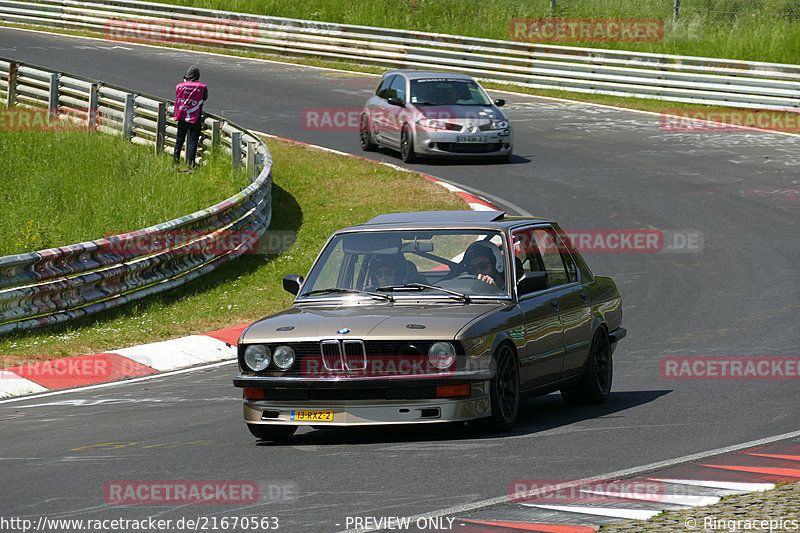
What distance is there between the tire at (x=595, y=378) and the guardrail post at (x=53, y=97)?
18.7 metres

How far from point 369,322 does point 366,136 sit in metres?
17.7

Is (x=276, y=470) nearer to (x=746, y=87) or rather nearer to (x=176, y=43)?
(x=746, y=87)

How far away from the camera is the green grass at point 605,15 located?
109 ft

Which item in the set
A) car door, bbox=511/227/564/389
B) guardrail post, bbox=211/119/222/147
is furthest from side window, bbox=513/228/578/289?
guardrail post, bbox=211/119/222/147

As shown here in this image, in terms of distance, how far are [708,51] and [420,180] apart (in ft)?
48.3

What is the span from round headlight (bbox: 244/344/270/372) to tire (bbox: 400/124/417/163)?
52.4ft

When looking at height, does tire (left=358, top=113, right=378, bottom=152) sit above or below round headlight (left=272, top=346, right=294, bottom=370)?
below

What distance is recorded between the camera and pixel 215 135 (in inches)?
872

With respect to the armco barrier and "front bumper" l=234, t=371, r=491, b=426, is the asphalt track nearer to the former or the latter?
"front bumper" l=234, t=371, r=491, b=426

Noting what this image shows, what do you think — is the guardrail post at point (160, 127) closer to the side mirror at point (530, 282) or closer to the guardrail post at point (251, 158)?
the guardrail post at point (251, 158)

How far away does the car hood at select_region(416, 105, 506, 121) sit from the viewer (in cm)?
2367

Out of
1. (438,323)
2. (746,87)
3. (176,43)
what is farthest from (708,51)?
(438,323)

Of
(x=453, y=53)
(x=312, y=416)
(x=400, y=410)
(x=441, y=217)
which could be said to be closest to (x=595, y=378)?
(x=441, y=217)

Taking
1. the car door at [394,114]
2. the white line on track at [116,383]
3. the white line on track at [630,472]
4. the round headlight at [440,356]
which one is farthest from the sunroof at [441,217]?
the car door at [394,114]
